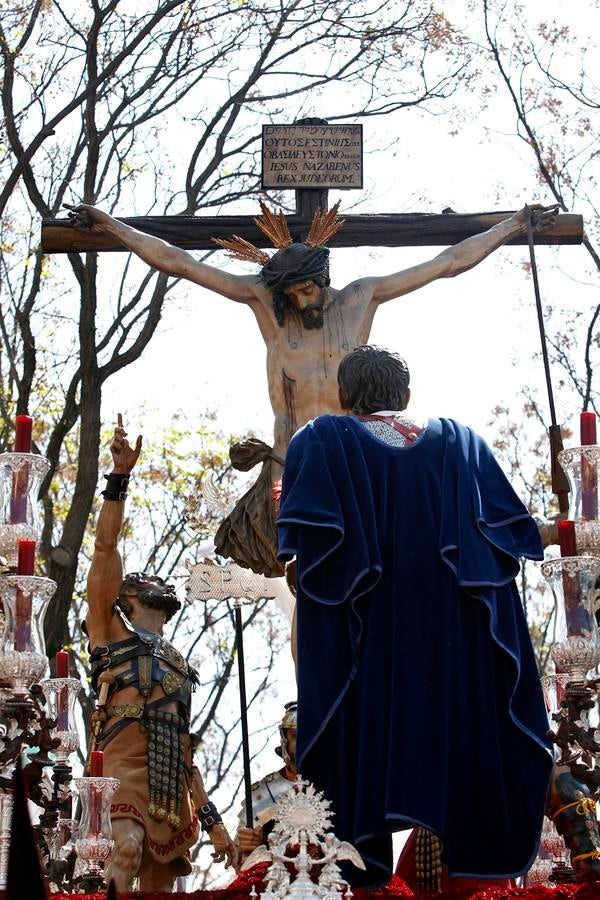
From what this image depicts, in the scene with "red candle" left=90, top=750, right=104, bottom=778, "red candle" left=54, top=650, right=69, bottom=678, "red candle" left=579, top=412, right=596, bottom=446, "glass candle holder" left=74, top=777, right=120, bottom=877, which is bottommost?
"glass candle holder" left=74, top=777, right=120, bottom=877

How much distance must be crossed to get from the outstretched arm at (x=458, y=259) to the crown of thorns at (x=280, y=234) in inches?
17.5

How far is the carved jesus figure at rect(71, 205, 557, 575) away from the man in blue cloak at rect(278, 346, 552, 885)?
3.77 metres

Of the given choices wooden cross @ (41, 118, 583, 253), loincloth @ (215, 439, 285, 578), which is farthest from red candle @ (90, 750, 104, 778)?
wooden cross @ (41, 118, 583, 253)

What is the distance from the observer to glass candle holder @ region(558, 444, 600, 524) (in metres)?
6.14

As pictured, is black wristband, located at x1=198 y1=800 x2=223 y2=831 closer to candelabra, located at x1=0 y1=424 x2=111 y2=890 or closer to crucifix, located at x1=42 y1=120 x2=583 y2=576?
candelabra, located at x1=0 y1=424 x2=111 y2=890

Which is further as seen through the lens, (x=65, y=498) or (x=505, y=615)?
(x=65, y=498)

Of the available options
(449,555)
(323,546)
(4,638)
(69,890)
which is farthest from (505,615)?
(69,890)

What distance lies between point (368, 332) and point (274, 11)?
8.72 meters

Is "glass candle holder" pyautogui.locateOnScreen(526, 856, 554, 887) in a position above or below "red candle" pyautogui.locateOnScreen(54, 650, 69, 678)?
below

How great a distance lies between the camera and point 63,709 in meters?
7.25

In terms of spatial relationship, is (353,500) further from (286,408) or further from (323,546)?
(286,408)

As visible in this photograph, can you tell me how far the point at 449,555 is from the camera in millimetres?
5098

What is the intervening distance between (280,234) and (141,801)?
3.20 meters

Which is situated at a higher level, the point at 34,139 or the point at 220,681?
the point at 34,139
